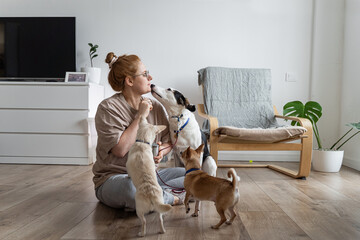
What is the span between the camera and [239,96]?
137 inches

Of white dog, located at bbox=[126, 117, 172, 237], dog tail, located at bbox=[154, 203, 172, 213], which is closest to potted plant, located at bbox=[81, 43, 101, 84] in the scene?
white dog, located at bbox=[126, 117, 172, 237]

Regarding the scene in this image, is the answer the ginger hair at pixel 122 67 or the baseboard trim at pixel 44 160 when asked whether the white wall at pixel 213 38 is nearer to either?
the baseboard trim at pixel 44 160

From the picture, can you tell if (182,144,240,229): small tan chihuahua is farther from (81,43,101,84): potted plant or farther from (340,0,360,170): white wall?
(340,0,360,170): white wall

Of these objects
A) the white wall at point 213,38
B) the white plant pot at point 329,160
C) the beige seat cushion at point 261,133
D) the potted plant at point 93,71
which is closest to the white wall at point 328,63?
the white wall at point 213,38

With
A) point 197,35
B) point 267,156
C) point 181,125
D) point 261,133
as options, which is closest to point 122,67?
point 181,125

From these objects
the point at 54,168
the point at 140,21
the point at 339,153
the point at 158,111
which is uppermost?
the point at 140,21

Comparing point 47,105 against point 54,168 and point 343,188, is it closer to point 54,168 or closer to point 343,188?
point 54,168

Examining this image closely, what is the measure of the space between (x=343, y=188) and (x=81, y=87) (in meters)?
2.53

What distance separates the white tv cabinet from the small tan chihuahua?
78.7 inches

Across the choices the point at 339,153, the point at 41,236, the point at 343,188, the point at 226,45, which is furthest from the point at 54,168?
the point at 339,153

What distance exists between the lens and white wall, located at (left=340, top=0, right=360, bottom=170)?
11.2ft

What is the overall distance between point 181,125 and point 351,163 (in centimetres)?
239

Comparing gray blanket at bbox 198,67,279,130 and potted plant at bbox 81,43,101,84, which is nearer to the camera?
gray blanket at bbox 198,67,279,130

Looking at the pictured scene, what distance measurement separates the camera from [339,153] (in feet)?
10.4
